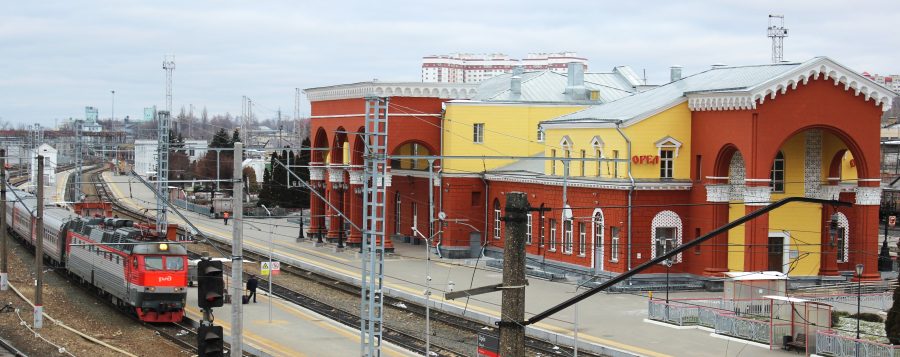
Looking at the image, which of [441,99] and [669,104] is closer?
[669,104]

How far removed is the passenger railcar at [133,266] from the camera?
35031 millimetres

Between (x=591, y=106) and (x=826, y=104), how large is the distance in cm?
1583

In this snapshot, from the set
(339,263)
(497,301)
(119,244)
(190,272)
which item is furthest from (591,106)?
(119,244)

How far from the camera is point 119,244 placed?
3647 cm

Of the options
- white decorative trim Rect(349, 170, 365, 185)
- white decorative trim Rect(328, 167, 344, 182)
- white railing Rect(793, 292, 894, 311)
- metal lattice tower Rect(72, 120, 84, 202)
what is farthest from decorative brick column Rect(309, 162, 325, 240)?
white railing Rect(793, 292, 894, 311)

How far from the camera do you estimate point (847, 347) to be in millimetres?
29938

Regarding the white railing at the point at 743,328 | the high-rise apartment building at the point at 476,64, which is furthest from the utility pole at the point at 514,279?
the high-rise apartment building at the point at 476,64

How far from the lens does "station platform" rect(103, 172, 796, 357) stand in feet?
107

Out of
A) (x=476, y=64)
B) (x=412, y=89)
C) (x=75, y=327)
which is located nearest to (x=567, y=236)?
(x=412, y=89)

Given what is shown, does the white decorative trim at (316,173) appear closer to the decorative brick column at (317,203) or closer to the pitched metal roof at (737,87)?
the decorative brick column at (317,203)

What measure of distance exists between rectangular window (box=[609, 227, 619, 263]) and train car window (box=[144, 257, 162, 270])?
19.3 meters

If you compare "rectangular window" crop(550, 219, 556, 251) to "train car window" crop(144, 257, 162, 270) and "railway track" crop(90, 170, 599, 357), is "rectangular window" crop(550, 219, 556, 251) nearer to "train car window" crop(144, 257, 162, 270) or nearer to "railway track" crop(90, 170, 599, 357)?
"railway track" crop(90, 170, 599, 357)

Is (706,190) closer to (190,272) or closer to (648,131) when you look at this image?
(648,131)

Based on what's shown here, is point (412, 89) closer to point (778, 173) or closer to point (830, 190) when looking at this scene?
point (778, 173)
